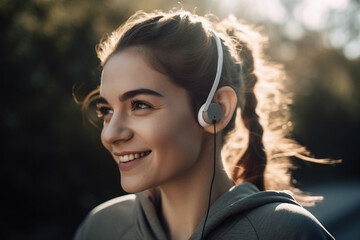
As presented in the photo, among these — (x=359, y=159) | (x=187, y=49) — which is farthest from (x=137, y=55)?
(x=359, y=159)

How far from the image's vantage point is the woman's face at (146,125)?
1869 mm

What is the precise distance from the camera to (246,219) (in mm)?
1858

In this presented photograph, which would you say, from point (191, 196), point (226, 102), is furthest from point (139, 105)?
point (191, 196)

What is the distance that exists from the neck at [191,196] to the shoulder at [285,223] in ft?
1.01

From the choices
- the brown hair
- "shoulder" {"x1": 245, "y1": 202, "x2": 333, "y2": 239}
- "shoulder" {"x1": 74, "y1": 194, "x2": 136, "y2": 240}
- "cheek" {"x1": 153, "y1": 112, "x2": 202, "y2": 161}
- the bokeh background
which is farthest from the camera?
the bokeh background

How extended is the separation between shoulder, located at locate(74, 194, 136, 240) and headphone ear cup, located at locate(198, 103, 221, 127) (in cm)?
90

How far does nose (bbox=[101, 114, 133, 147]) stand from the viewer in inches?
74.5

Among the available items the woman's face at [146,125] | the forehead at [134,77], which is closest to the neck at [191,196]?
the woman's face at [146,125]

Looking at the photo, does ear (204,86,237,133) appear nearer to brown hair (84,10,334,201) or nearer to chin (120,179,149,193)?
brown hair (84,10,334,201)

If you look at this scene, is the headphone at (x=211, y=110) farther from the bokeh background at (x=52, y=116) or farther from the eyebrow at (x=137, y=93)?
the bokeh background at (x=52, y=116)

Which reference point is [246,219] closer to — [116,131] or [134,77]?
[116,131]


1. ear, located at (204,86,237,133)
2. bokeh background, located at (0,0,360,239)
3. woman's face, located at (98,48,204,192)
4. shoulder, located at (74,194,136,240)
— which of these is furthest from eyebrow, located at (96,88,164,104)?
bokeh background, located at (0,0,360,239)

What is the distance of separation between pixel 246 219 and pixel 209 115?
0.56 meters

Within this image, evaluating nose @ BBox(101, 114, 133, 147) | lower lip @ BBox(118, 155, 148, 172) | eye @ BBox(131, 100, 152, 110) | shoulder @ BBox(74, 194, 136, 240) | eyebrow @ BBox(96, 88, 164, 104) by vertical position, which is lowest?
shoulder @ BBox(74, 194, 136, 240)
